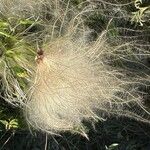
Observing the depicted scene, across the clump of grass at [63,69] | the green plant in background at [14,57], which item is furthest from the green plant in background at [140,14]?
the green plant in background at [14,57]

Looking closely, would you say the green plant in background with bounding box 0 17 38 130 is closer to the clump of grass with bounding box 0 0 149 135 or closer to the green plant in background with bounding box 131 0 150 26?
the clump of grass with bounding box 0 0 149 135

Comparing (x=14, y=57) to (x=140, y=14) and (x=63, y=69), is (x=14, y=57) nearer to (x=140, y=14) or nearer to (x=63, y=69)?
(x=63, y=69)

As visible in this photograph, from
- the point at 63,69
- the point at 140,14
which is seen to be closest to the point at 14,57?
the point at 63,69

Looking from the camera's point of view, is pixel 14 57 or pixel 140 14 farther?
pixel 140 14

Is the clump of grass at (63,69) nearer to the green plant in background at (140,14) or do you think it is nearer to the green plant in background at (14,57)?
the green plant in background at (14,57)

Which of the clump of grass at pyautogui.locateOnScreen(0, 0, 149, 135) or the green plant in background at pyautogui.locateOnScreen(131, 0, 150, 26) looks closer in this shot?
the clump of grass at pyautogui.locateOnScreen(0, 0, 149, 135)

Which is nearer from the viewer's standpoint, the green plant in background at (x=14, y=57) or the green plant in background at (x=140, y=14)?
the green plant in background at (x=14, y=57)

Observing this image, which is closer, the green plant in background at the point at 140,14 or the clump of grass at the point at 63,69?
the clump of grass at the point at 63,69

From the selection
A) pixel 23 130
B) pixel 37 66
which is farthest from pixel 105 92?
pixel 23 130

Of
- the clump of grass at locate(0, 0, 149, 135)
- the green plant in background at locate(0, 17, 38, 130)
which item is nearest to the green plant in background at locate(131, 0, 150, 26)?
the clump of grass at locate(0, 0, 149, 135)
